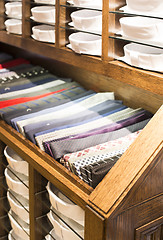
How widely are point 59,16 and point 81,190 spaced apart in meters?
0.83

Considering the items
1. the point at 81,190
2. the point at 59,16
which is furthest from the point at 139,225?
the point at 59,16

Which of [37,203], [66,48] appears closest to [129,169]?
[37,203]

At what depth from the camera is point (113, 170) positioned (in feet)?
3.45

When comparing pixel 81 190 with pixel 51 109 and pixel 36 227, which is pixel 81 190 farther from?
pixel 51 109

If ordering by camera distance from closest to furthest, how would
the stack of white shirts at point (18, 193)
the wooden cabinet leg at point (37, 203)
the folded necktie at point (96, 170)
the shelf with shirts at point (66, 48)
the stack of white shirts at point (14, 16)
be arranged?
the folded necktie at point (96, 170)
the shelf with shirts at point (66, 48)
the wooden cabinet leg at point (37, 203)
the stack of white shirts at point (18, 193)
the stack of white shirts at point (14, 16)

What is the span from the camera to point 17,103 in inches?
75.3

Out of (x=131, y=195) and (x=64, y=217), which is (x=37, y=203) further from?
(x=131, y=195)

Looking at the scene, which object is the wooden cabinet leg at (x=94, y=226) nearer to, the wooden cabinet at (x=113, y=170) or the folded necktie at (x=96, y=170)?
the wooden cabinet at (x=113, y=170)

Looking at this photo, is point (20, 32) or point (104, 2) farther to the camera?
point (20, 32)

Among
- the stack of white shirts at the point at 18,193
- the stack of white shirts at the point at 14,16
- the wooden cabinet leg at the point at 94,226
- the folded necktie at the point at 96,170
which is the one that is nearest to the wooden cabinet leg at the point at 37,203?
the stack of white shirts at the point at 18,193

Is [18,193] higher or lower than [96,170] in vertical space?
lower

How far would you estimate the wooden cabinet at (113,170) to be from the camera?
3.26 feet

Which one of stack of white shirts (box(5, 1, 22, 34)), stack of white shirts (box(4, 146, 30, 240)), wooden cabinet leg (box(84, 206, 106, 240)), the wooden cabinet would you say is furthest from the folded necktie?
stack of white shirts (box(5, 1, 22, 34))

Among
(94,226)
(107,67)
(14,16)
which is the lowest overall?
(94,226)
